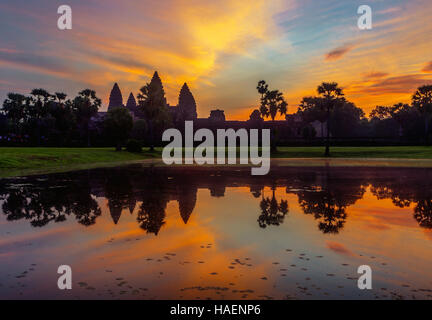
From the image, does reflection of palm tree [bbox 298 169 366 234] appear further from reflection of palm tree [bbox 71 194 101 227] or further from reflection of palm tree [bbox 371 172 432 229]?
reflection of palm tree [bbox 71 194 101 227]

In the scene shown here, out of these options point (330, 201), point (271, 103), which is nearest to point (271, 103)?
point (271, 103)

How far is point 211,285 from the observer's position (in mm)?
5367

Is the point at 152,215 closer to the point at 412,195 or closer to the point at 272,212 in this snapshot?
the point at 272,212

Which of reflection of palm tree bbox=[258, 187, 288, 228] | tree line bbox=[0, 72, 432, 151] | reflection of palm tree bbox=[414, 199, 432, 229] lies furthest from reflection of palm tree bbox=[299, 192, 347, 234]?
tree line bbox=[0, 72, 432, 151]

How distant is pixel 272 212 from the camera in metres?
11.2

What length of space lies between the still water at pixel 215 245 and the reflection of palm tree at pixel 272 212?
1.3 inches

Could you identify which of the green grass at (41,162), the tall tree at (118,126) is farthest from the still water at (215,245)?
the tall tree at (118,126)

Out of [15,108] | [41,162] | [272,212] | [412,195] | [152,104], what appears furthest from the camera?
[15,108]

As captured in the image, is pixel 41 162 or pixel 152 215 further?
pixel 41 162

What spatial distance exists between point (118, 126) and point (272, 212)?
44609 millimetres

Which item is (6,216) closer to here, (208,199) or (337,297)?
(208,199)
